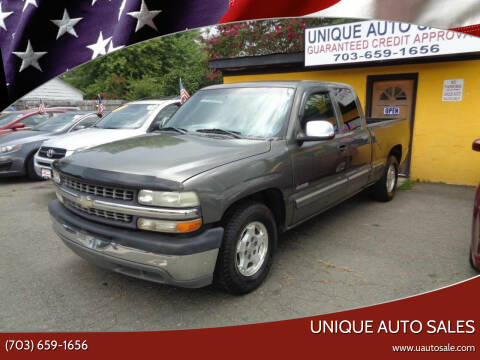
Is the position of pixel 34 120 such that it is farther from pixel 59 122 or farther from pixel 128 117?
pixel 128 117

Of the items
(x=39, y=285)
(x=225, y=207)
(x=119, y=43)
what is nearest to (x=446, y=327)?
(x=225, y=207)

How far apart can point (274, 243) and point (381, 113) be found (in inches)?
243

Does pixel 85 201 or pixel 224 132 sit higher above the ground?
pixel 224 132

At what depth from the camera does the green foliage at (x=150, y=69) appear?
70.8 feet

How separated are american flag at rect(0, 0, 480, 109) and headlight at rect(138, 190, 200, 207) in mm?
1161

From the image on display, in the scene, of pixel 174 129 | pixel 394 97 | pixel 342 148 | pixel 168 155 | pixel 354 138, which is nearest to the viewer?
pixel 168 155

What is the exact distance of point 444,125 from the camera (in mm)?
7637

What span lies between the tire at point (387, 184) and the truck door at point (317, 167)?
1.76 m

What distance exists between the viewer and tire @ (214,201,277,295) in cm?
303

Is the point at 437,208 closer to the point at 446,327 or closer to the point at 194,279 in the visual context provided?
the point at 446,327

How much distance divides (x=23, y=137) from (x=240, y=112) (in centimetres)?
657

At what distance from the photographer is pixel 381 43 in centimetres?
728

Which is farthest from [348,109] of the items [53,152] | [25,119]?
[25,119]

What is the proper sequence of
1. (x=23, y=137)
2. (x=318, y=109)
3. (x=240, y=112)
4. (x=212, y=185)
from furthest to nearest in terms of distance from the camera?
(x=23, y=137), (x=318, y=109), (x=240, y=112), (x=212, y=185)
